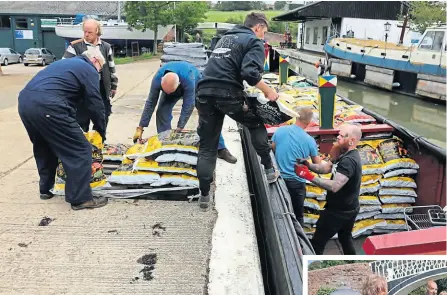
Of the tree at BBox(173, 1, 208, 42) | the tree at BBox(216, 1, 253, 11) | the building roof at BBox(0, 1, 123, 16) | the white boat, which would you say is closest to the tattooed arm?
the white boat

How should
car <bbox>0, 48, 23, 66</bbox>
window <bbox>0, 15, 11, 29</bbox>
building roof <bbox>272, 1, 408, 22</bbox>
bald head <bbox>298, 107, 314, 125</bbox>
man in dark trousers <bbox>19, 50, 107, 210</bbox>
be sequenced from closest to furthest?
man in dark trousers <bbox>19, 50, 107, 210</bbox> → bald head <bbox>298, 107, 314, 125</bbox> → car <bbox>0, 48, 23, 66</bbox> → building roof <bbox>272, 1, 408, 22</bbox> → window <bbox>0, 15, 11, 29</bbox>

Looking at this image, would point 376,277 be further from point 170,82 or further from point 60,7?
point 60,7

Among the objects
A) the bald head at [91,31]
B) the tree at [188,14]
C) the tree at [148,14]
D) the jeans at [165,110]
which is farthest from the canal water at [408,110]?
the tree at [188,14]

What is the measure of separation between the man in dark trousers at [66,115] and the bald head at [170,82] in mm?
802

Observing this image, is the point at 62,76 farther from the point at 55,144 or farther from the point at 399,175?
the point at 399,175

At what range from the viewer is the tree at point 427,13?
2548cm

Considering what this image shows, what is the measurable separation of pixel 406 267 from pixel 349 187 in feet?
8.24

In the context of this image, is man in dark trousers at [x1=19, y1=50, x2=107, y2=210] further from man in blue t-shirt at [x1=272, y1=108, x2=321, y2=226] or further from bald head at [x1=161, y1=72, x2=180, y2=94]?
man in blue t-shirt at [x1=272, y1=108, x2=321, y2=226]

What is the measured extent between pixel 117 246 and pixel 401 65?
1997 cm

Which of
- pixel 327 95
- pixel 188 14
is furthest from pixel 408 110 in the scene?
pixel 188 14

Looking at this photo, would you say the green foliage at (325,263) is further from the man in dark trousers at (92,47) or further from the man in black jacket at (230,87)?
the man in dark trousers at (92,47)

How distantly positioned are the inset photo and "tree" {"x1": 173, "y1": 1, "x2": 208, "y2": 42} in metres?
36.4

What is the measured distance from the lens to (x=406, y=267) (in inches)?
52.8

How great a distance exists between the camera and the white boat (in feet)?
60.3
